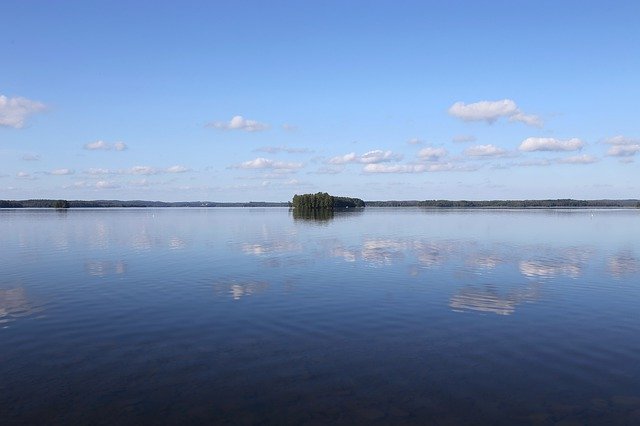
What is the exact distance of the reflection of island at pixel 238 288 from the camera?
26.3m

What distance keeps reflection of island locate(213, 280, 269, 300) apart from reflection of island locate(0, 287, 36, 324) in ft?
30.2

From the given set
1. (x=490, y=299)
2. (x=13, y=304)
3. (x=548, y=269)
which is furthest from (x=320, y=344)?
(x=548, y=269)

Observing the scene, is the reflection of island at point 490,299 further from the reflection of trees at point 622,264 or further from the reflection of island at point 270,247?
the reflection of island at point 270,247

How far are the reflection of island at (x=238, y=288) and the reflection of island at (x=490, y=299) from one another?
1081 centimetres

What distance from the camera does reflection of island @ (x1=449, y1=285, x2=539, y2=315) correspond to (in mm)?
22844

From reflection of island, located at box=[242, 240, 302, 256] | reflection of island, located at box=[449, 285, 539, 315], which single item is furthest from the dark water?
reflection of island, located at box=[242, 240, 302, 256]

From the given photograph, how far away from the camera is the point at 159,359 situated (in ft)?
51.8

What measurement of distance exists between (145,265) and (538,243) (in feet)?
137

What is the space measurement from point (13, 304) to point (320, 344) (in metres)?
16.3

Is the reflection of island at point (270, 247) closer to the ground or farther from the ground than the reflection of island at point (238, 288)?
farther from the ground

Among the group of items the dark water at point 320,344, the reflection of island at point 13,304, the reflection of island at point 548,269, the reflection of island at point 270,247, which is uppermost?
the reflection of island at point 270,247

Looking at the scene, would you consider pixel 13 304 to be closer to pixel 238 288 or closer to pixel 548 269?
pixel 238 288

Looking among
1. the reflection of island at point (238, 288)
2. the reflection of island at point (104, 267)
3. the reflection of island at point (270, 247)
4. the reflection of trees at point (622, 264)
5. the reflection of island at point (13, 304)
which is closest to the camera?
the reflection of island at point (13, 304)

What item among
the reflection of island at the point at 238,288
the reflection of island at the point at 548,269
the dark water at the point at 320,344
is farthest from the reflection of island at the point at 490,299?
the reflection of island at the point at 238,288
